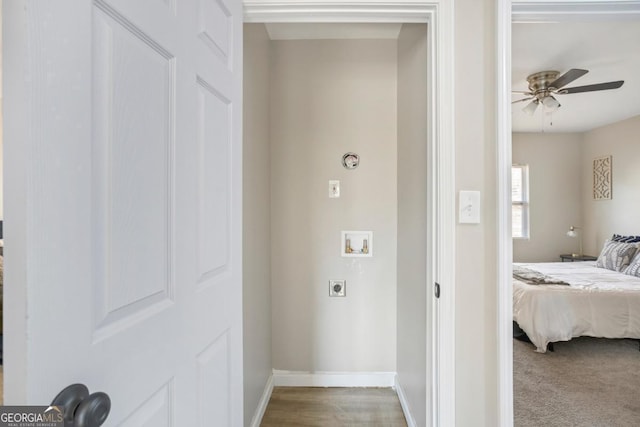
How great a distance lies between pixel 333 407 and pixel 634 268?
3.68 m

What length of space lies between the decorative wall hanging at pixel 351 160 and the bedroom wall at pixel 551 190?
156 inches

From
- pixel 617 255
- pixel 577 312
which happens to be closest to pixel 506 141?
pixel 577 312

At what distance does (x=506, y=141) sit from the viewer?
4.02 ft

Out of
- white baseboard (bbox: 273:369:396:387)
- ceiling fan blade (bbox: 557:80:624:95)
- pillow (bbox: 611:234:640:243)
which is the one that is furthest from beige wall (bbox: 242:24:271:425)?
pillow (bbox: 611:234:640:243)

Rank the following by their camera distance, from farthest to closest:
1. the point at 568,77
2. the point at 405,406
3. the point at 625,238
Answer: the point at 625,238 → the point at 568,77 → the point at 405,406

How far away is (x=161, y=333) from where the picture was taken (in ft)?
2.22

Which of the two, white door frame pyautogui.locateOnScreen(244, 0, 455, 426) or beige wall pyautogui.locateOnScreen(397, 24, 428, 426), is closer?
white door frame pyautogui.locateOnScreen(244, 0, 455, 426)

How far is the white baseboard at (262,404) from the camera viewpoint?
1797mm

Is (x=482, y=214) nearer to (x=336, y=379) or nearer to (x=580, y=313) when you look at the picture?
(x=336, y=379)

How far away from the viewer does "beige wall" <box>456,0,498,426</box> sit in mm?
1252

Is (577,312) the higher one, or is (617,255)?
(617,255)

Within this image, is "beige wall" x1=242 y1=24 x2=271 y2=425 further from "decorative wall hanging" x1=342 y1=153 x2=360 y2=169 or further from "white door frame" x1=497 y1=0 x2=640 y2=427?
"white door frame" x1=497 y1=0 x2=640 y2=427

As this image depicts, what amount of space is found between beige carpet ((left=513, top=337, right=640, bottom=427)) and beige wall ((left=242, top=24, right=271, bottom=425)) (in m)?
1.65

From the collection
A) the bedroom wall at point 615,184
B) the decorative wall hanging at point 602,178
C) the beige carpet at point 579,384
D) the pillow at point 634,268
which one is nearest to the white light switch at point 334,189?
the beige carpet at point 579,384
